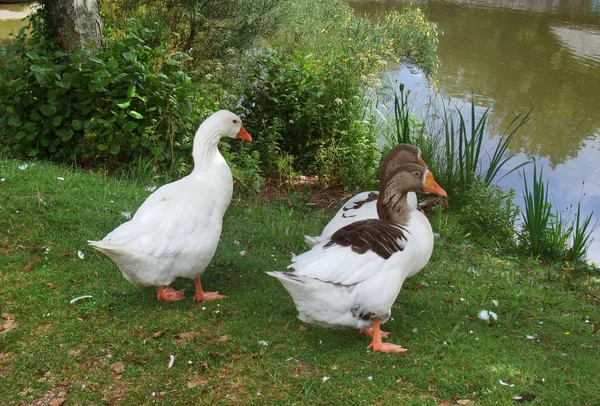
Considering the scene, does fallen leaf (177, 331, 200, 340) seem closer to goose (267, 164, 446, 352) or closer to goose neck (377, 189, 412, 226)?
goose (267, 164, 446, 352)

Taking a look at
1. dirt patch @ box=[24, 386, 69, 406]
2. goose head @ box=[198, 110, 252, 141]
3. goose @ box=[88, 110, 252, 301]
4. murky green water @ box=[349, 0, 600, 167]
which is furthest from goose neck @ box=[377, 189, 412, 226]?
murky green water @ box=[349, 0, 600, 167]

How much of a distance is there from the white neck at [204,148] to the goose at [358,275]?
134cm

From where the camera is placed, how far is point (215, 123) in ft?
16.6

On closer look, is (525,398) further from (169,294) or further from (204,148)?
(204,148)

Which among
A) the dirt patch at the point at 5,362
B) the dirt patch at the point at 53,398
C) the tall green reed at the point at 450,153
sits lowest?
the dirt patch at the point at 53,398

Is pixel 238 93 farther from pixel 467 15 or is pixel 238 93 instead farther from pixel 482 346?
pixel 467 15

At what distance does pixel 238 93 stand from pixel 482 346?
616 cm

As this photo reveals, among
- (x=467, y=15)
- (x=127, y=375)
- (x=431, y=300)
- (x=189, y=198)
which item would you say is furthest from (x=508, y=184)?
(x=467, y=15)

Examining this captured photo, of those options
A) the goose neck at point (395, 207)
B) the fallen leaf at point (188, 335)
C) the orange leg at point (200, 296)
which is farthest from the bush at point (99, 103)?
the goose neck at point (395, 207)

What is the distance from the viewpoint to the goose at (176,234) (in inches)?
164

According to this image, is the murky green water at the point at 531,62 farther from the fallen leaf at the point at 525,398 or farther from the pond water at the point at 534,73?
the fallen leaf at the point at 525,398

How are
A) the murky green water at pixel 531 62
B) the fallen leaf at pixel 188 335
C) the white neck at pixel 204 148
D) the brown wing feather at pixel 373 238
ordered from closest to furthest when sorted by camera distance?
the brown wing feather at pixel 373 238 → the fallen leaf at pixel 188 335 → the white neck at pixel 204 148 → the murky green water at pixel 531 62

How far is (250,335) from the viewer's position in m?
4.23

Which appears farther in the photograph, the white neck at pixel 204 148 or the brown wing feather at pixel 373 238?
the white neck at pixel 204 148
